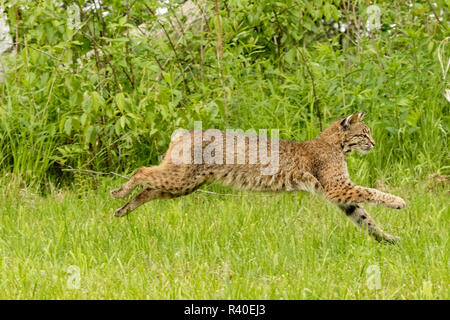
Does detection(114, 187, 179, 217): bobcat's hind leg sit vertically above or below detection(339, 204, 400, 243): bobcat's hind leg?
above

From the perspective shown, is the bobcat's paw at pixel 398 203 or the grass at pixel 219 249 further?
the bobcat's paw at pixel 398 203

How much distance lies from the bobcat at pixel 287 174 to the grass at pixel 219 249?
18 cm

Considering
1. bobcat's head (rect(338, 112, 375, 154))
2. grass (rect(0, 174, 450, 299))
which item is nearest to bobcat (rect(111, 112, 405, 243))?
bobcat's head (rect(338, 112, 375, 154))

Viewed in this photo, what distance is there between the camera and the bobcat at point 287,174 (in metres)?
5.42

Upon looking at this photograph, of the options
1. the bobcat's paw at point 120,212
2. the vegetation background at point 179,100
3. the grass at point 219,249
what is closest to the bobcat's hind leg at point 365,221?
the grass at point 219,249

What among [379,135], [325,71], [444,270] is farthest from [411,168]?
[444,270]

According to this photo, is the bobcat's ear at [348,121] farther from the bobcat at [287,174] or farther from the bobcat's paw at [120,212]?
the bobcat's paw at [120,212]

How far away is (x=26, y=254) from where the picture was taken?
15.4 feet

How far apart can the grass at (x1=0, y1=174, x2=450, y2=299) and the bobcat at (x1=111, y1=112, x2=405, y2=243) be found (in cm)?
18

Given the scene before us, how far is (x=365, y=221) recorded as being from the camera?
530cm

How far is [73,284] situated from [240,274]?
97 centimetres

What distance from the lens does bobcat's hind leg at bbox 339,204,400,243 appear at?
510 cm

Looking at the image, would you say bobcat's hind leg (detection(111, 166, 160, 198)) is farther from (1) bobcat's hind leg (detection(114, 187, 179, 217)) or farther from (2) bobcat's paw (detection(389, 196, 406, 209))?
(2) bobcat's paw (detection(389, 196, 406, 209))

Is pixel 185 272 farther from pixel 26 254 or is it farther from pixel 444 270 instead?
pixel 444 270
